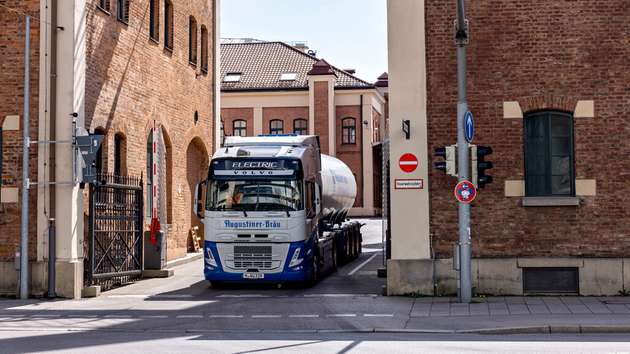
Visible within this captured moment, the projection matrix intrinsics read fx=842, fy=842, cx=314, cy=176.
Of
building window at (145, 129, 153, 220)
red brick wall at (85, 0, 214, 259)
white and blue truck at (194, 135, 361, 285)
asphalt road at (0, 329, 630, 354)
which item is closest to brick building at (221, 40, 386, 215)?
red brick wall at (85, 0, 214, 259)

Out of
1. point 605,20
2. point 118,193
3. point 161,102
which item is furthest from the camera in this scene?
point 161,102

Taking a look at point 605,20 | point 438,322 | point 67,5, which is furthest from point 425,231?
point 67,5

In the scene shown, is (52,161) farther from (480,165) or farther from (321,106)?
(321,106)

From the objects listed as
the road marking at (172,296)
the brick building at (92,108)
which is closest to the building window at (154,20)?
the brick building at (92,108)

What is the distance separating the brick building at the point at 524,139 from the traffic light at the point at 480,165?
1.40 meters

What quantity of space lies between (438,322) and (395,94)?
5.72 meters

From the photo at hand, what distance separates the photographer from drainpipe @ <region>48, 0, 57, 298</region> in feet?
59.0

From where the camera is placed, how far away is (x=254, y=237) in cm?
1889

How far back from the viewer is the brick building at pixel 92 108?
18.2m

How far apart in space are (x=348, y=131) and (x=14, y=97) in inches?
1772

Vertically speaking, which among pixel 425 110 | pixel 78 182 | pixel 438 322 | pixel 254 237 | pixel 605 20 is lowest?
pixel 438 322

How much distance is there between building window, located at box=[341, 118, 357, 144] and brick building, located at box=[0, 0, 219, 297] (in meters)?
34.3

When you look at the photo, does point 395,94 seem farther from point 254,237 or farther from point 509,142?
point 254,237

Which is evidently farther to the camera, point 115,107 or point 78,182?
point 115,107
